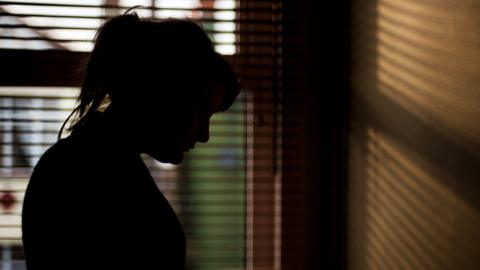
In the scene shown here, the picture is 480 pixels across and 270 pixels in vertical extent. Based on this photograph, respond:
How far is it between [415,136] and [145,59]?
0.53m

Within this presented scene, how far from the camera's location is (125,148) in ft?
2.54

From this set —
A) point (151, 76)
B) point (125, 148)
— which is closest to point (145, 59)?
point (151, 76)

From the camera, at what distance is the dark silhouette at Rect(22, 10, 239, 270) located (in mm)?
677

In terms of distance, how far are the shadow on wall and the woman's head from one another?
38 centimetres

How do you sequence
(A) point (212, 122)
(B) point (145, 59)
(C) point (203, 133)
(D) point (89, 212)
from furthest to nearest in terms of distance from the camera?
(A) point (212, 122), (C) point (203, 133), (B) point (145, 59), (D) point (89, 212)

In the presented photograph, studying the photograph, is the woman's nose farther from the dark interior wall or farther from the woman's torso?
the dark interior wall

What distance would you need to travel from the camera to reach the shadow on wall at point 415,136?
0.80 metres

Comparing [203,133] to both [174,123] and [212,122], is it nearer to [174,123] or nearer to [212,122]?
[174,123]

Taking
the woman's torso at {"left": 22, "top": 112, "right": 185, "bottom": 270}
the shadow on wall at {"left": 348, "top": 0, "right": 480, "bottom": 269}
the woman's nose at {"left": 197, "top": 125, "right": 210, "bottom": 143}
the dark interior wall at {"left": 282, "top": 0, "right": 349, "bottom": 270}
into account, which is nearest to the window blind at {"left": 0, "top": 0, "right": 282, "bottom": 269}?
the dark interior wall at {"left": 282, "top": 0, "right": 349, "bottom": 270}

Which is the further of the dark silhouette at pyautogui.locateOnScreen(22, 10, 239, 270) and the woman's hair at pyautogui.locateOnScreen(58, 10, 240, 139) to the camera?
the woman's hair at pyautogui.locateOnScreen(58, 10, 240, 139)

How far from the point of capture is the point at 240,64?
1.42 meters

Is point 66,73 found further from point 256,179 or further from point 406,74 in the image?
point 406,74

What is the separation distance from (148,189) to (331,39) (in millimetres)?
842

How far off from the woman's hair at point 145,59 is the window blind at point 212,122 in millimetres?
542
